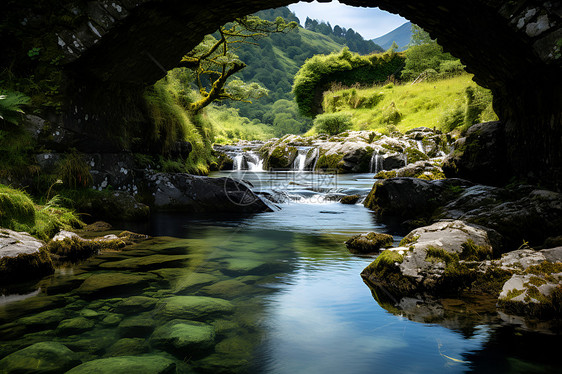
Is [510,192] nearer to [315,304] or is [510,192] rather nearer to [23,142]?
[315,304]

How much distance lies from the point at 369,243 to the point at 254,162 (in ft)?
59.3

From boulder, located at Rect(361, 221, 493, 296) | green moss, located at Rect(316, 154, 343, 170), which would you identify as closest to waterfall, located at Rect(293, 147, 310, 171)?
green moss, located at Rect(316, 154, 343, 170)

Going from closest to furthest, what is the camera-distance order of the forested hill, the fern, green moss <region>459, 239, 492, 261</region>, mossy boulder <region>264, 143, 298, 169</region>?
green moss <region>459, 239, 492, 261</region>
the fern
mossy boulder <region>264, 143, 298, 169</region>
the forested hill

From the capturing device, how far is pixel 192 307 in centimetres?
280

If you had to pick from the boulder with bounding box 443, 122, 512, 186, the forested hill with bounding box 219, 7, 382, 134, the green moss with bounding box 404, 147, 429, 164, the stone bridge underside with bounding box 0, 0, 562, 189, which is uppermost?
the forested hill with bounding box 219, 7, 382, 134

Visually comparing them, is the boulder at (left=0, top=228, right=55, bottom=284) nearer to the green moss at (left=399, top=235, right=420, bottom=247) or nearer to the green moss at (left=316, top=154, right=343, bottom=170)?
the green moss at (left=399, top=235, right=420, bottom=247)

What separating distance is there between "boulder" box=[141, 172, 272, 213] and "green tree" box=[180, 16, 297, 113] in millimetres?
5396

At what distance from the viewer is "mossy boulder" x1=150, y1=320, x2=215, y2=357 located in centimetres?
219

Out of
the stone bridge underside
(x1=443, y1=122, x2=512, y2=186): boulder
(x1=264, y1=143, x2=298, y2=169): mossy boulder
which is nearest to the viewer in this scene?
the stone bridge underside

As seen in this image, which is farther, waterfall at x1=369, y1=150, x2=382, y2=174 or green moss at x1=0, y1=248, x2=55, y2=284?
waterfall at x1=369, y1=150, x2=382, y2=174

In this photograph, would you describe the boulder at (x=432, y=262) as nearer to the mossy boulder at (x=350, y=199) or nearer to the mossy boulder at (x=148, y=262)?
the mossy boulder at (x=148, y=262)

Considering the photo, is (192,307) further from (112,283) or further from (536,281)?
(536,281)

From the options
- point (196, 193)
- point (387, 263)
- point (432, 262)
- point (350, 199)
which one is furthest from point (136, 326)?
point (350, 199)

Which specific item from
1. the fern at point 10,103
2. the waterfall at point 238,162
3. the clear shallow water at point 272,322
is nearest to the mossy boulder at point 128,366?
the clear shallow water at point 272,322
